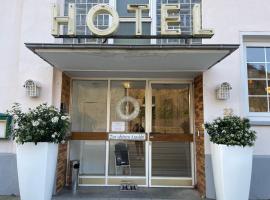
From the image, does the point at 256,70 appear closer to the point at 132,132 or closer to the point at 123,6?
the point at 132,132

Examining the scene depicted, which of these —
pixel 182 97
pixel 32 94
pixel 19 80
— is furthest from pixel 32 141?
pixel 182 97

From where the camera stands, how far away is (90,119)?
704 cm

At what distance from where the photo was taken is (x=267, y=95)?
643cm

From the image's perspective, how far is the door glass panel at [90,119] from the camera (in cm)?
695

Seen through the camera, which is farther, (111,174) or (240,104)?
(111,174)

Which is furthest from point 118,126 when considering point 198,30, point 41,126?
point 198,30

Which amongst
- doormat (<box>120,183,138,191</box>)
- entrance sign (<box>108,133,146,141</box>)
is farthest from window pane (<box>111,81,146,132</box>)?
doormat (<box>120,183,138,191</box>)

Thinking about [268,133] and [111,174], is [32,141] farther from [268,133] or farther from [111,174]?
[268,133]

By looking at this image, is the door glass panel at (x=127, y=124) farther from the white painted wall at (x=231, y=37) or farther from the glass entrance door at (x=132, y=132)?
the white painted wall at (x=231, y=37)

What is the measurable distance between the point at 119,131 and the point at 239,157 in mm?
2963

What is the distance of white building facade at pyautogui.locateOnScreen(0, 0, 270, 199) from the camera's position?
5.92m

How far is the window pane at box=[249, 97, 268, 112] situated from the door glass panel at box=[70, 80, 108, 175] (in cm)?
349

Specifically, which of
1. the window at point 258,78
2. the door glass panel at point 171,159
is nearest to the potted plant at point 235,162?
the window at point 258,78

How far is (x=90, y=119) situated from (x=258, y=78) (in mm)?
4163
